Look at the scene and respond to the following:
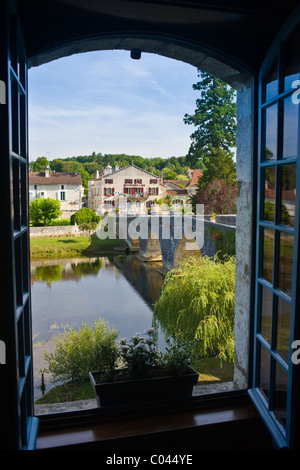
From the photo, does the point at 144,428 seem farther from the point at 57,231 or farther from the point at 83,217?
the point at 83,217

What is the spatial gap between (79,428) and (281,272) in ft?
4.04

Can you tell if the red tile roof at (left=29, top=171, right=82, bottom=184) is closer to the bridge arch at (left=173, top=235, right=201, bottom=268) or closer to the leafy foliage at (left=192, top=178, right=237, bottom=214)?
the leafy foliage at (left=192, top=178, right=237, bottom=214)

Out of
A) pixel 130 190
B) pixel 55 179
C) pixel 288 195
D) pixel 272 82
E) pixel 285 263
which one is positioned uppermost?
pixel 55 179

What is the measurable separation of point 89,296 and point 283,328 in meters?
12.6

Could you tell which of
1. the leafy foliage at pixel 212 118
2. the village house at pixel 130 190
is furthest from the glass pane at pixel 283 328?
the village house at pixel 130 190

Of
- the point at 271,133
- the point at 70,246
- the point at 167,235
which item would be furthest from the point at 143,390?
the point at 70,246

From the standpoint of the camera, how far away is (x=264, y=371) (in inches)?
83.6

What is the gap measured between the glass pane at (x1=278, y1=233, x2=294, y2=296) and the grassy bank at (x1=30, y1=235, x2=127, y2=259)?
65.0ft

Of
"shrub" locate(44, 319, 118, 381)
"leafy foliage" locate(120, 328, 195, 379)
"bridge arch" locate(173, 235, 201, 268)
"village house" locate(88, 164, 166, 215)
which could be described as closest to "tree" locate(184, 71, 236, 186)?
"bridge arch" locate(173, 235, 201, 268)

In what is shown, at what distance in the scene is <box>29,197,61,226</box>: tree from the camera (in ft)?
82.8

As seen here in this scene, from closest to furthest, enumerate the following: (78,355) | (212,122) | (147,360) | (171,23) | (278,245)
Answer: (278,245)
(171,23)
(147,360)
(78,355)
(212,122)

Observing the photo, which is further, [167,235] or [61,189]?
[61,189]

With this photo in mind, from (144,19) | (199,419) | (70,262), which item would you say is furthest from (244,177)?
(70,262)

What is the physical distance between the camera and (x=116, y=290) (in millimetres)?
14969
